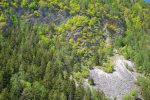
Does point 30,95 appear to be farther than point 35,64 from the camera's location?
No

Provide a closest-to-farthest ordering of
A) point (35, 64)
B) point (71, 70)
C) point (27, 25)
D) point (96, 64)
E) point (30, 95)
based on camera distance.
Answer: point (30, 95)
point (35, 64)
point (71, 70)
point (96, 64)
point (27, 25)

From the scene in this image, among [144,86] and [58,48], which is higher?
[144,86]

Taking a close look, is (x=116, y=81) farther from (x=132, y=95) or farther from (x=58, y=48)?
(x=58, y=48)

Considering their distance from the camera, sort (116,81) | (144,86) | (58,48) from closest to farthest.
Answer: (144,86), (116,81), (58,48)

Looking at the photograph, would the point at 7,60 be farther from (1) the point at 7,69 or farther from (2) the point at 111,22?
(2) the point at 111,22

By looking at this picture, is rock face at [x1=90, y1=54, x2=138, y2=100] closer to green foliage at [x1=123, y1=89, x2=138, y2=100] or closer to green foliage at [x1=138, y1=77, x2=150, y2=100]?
green foliage at [x1=123, y1=89, x2=138, y2=100]

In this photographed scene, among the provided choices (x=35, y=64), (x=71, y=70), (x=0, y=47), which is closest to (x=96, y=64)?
(x=71, y=70)

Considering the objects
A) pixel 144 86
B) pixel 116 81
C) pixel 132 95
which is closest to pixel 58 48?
pixel 116 81
